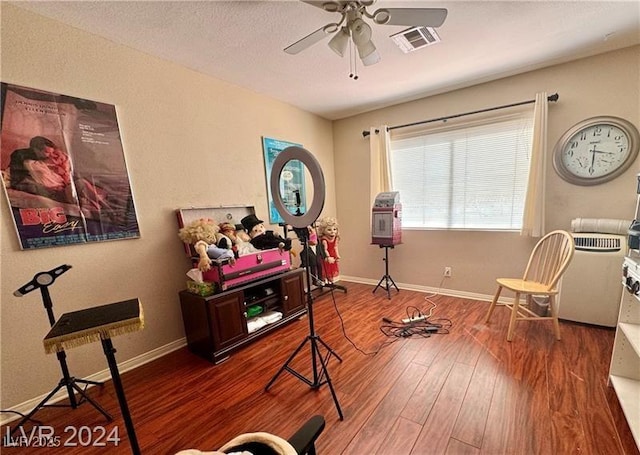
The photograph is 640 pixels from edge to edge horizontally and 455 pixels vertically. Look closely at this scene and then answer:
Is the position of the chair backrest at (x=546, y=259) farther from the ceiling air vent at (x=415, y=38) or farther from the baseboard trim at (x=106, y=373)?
the baseboard trim at (x=106, y=373)

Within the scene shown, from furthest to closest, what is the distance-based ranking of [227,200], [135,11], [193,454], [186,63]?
[227,200], [186,63], [135,11], [193,454]

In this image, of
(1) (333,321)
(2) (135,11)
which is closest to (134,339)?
(1) (333,321)

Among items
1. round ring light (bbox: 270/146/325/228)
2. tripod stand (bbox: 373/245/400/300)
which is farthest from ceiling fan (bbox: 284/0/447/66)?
tripod stand (bbox: 373/245/400/300)

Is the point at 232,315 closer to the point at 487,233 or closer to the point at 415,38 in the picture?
the point at 415,38

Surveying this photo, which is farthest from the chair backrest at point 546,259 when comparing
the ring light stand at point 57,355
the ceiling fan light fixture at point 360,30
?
the ring light stand at point 57,355

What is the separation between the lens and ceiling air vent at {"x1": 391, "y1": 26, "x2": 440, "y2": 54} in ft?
6.01

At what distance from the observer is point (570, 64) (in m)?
2.41

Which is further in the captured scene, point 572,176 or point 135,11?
point 572,176

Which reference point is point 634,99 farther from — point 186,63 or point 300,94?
point 186,63

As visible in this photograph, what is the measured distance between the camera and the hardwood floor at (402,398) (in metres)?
1.30

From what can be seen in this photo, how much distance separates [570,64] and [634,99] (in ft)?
1.97

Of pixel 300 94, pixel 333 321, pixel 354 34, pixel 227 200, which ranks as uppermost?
pixel 300 94

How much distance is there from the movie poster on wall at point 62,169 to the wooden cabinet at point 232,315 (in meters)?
0.82

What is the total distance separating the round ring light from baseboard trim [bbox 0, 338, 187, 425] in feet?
5.61
